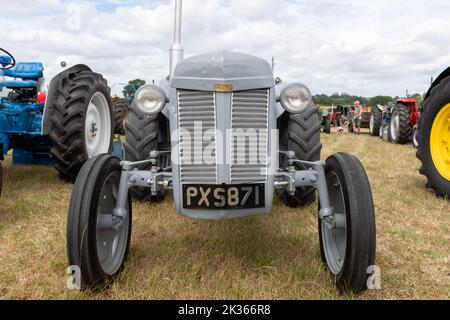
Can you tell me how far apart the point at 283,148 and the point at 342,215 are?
120 cm

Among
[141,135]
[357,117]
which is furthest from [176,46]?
[357,117]

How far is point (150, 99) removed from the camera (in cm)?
287

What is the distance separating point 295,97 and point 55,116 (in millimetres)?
3224

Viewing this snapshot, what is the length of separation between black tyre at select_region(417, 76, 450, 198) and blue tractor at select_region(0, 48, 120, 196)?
4101 millimetres

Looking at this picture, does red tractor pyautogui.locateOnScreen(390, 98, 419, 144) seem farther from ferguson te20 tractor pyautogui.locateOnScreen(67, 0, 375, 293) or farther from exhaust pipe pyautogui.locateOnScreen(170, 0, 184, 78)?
ferguson te20 tractor pyautogui.locateOnScreen(67, 0, 375, 293)

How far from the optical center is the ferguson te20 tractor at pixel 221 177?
96.8 inches

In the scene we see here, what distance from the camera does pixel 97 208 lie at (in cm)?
257

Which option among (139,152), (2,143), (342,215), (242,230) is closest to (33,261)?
(139,152)

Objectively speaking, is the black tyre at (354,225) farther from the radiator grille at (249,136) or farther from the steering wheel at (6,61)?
the steering wheel at (6,61)

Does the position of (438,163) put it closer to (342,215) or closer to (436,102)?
(436,102)

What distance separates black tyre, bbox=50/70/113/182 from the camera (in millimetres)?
4973

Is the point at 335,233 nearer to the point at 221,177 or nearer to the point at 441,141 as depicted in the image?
the point at 221,177

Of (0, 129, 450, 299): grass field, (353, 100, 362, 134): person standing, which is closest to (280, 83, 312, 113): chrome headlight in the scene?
(0, 129, 450, 299): grass field

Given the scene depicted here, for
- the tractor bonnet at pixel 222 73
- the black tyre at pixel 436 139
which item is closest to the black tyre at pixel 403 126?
the black tyre at pixel 436 139
